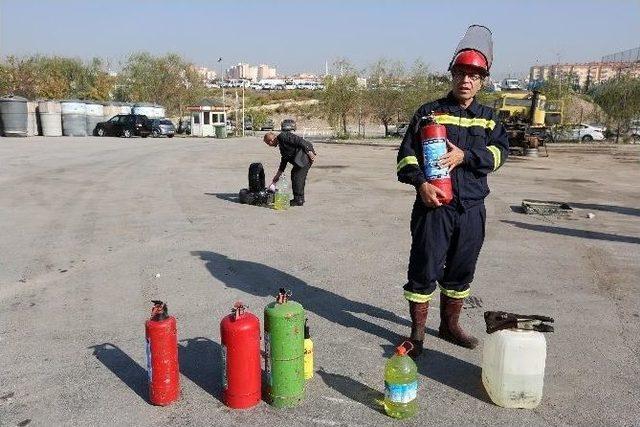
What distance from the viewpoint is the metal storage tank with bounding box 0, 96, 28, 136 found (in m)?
26.9

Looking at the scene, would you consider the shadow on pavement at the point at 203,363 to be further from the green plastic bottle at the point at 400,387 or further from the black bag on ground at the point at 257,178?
the black bag on ground at the point at 257,178

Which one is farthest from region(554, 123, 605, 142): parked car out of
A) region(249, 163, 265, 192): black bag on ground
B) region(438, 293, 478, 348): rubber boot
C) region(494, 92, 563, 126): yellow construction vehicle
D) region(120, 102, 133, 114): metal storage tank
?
region(438, 293, 478, 348): rubber boot

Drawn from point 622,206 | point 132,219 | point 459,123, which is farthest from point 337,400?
point 622,206

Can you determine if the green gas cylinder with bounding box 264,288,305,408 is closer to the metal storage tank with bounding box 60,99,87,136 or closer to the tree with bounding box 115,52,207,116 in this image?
the metal storage tank with bounding box 60,99,87,136

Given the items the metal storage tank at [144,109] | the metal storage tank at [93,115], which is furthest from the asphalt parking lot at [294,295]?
the metal storage tank at [144,109]

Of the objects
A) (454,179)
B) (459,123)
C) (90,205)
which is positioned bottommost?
(90,205)

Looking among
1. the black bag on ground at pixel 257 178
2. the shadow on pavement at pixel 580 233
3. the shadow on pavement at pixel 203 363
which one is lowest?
the shadow on pavement at pixel 203 363

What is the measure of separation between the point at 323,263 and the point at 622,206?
7.03 metres

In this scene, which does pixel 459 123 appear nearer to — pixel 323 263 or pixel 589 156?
pixel 323 263

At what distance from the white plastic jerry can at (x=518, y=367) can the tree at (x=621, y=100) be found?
3234cm

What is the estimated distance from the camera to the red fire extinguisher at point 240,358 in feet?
10.2

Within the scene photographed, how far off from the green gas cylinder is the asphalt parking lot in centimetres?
12

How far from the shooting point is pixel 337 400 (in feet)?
11.0

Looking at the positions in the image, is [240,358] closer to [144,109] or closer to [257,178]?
[257,178]
